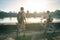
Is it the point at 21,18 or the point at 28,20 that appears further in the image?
the point at 28,20

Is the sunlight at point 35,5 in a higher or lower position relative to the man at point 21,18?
higher

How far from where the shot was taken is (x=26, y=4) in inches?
252

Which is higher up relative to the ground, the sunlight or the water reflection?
the sunlight

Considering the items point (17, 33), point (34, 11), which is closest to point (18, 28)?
point (17, 33)

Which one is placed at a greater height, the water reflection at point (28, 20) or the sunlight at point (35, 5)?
the sunlight at point (35, 5)

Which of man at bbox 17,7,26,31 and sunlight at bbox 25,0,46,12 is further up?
sunlight at bbox 25,0,46,12

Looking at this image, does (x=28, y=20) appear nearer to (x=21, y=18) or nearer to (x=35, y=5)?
(x=21, y=18)

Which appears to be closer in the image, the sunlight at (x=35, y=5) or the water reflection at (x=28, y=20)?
the sunlight at (x=35, y=5)

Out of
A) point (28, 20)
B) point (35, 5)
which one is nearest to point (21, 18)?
point (28, 20)

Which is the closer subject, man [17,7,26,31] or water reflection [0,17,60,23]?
man [17,7,26,31]

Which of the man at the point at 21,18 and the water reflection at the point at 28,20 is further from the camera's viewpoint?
the water reflection at the point at 28,20

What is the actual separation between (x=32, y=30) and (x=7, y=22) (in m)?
0.74

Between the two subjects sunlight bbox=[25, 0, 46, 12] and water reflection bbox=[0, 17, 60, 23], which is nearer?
sunlight bbox=[25, 0, 46, 12]

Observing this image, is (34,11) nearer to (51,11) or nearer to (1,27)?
(51,11)
